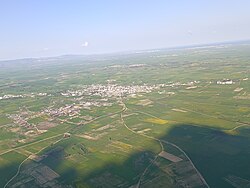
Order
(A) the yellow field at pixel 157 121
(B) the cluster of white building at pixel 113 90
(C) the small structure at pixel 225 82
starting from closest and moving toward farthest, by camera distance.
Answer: (A) the yellow field at pixel 157 121, (C) the small structure at pixel 225 82, (B) the cluster of white building at pixel 113 90

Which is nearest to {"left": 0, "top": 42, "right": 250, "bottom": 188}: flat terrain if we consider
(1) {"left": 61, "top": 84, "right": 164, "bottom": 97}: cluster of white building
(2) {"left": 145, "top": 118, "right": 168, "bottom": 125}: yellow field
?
(2) {"left": 145, "top": 118, "right": 168, "bottom": 125}: yellow field

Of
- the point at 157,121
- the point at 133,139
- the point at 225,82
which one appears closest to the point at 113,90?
the point at 225,82

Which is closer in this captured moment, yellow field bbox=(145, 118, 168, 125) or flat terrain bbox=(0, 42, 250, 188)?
flat terrain bbox=(0, 42, 250, 188)

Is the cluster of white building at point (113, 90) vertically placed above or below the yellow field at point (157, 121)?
below

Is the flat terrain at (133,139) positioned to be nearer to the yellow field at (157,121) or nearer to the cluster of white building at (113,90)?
the yellow field at (157,121)

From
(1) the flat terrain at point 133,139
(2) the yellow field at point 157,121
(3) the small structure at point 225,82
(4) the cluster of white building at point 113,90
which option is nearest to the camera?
(1) the flat terrain at point 133,139

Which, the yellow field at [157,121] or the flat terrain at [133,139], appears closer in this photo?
the flat terrain at [133,139]

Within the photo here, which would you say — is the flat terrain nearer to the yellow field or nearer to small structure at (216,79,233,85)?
the yellow field

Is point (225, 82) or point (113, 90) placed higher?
point (225, 82)

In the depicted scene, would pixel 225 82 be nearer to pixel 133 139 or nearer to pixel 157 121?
pixel 157 121

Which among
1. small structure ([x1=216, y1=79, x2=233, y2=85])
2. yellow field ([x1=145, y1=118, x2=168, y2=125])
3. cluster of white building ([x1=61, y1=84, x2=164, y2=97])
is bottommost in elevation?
cluster of white building ([x1=61, y1=84, x2=164, y2=97])

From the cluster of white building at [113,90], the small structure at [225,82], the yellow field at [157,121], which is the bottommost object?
the cluster of white building at [113,90]

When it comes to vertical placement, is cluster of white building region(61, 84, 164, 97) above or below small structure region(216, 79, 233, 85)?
below

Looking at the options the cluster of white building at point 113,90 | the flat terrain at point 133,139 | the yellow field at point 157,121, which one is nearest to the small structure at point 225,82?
the flat terrain at point 133,139
